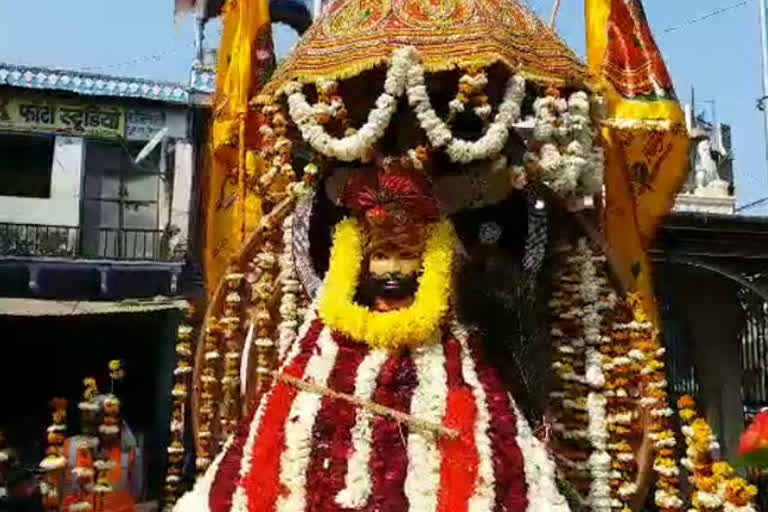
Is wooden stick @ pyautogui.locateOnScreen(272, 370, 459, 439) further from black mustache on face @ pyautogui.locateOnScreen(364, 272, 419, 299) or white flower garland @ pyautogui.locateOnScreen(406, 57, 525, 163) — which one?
white flower garland @ pyautogui.locateOnScreen(406, 57, 525, 163)

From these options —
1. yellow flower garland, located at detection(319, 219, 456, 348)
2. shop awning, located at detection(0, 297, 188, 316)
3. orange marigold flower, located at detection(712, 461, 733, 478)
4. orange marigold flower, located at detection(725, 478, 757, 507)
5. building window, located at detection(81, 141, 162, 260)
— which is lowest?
orange marigold flower, located at detection(725, 478, 757, 507)

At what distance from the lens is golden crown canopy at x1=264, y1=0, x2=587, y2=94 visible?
3.61 metres

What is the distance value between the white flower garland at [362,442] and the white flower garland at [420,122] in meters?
0.84

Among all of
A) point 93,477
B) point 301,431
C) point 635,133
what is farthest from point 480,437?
point 93,477

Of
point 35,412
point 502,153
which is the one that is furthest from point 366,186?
point 35,412

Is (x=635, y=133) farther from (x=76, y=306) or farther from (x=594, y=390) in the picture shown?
(x=76, y=306)

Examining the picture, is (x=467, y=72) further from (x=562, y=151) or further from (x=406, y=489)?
(x=406, y=489)

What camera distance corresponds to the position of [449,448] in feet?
10.9

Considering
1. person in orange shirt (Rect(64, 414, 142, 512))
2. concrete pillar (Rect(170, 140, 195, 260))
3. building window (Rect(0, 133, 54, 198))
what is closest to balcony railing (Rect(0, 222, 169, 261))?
concrete pillar (Rect(170, 140, 195, 260))

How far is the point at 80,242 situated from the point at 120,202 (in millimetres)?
858

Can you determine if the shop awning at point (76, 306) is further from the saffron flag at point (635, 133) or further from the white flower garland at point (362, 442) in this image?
the white flower garland at point (362, 442)

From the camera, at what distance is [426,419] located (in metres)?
3.38

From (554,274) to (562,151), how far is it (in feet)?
2.57

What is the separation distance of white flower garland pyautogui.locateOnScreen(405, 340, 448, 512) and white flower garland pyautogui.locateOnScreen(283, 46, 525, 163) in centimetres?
80
